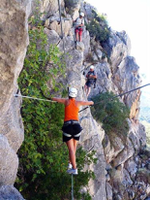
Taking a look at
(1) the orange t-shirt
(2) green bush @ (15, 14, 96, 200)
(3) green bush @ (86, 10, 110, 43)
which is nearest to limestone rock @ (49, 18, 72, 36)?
(2) green bush @ (15, 14, 96, 200)

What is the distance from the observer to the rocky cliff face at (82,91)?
4.16 metres

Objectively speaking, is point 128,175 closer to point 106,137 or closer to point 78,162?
point 106,137

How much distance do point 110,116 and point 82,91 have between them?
30.4 feet

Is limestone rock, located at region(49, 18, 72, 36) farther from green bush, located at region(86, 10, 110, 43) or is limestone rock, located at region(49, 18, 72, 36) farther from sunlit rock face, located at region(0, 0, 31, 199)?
green bush, located at region(86, 10, 110, 43)

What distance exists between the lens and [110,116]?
65.2 ft

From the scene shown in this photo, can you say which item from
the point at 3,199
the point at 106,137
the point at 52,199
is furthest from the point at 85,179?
the point at 106,137

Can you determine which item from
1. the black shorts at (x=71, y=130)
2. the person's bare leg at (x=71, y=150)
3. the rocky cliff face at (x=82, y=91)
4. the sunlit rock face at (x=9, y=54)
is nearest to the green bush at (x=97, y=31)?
the rocky cliff face at (x=82, y=91)

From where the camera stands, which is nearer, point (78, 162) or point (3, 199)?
point (3, 199)

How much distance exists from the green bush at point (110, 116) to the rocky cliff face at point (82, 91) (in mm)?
981

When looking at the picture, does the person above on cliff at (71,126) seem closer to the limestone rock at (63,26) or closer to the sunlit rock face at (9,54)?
the sunlit rock face at (9,54)

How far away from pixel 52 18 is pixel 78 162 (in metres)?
8.88

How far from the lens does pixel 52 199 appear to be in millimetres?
6578

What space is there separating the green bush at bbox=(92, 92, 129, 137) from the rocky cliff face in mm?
981

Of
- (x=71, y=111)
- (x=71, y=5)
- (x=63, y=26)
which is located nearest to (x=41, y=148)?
(x=71, y=111)
